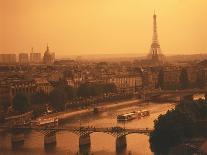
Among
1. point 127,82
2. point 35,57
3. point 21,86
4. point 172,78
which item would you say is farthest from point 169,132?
point 35,57

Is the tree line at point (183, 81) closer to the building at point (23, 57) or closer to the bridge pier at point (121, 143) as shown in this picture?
the building at point (23, 57)

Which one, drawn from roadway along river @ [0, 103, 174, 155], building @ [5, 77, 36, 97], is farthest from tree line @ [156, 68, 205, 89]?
roadway along river @ [0, 103, 174, 155]

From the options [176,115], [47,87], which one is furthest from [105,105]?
[176,115]

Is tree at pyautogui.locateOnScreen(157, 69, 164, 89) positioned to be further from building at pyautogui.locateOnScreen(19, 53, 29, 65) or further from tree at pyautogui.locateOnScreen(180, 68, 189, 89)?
building at pyautogui.locateOnScreen(19, 53, 29, 65)

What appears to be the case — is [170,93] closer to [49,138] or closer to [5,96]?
[5,96]

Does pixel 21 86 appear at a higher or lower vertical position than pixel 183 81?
higher

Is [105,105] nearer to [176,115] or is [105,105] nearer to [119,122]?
[119,122]
